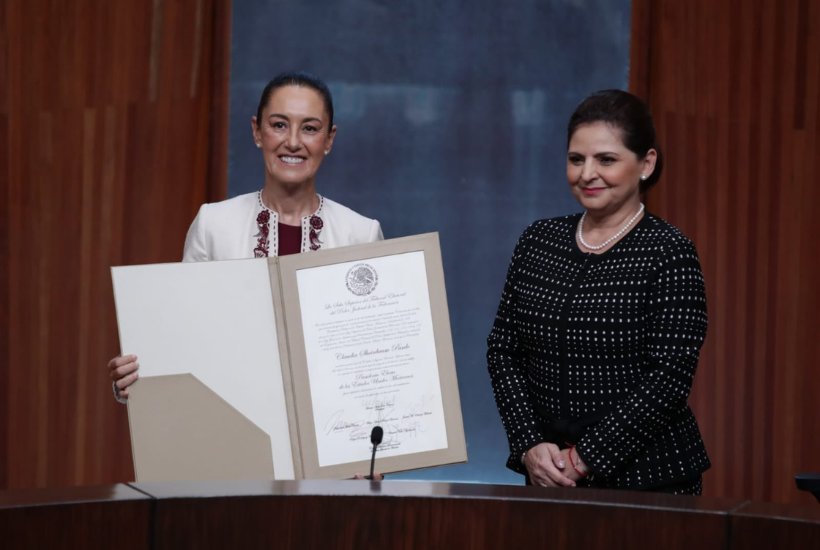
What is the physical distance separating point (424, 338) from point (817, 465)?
2.38 metres

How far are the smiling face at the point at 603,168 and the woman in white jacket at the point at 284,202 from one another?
0.55 metres

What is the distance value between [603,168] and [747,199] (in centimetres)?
179

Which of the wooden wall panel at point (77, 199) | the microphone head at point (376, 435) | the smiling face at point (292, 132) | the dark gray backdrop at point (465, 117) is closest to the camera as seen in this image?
the microphone head at point (376, 435)

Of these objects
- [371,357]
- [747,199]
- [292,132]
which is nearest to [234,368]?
[371,357]

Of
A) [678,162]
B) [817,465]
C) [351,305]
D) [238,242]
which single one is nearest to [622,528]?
[351,305]

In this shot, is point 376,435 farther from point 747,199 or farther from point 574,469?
point 747,199

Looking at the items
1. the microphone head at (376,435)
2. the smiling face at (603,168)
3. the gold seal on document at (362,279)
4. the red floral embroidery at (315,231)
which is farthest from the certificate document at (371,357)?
the smiling face at (603,168)

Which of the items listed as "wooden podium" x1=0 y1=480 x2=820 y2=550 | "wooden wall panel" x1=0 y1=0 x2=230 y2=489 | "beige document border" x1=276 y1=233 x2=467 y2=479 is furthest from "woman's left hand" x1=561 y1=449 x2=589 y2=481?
"wooden wall panel" x1=0 y1=0 x2=230 y2=489

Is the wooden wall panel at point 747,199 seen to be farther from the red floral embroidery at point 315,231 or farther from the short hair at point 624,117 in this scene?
the red floral embroidery at point 315,231

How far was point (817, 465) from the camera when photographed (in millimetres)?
3537

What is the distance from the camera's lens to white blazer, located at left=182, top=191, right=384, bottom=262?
2.08 metres

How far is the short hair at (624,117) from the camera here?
191 centimetres

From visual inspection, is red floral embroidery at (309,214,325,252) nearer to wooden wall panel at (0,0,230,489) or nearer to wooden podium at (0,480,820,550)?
wooden podium at (0,480,820,550)

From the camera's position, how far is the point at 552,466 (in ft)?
5.98
